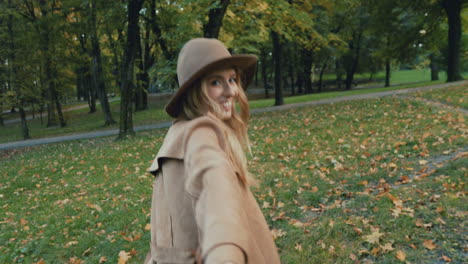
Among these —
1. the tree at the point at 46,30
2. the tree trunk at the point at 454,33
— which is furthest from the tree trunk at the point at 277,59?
the tree at the point at 46,30

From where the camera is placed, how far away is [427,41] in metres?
25.2

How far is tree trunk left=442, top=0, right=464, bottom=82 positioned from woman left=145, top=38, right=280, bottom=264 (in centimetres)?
2434

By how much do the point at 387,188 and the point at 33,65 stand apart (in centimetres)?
2217

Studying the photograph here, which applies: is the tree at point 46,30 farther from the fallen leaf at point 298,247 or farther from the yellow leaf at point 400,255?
the yellow leaf at point 400,255

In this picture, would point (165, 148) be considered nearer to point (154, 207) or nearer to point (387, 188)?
point (154, 207)

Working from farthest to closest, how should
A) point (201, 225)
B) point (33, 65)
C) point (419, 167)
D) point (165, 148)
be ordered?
1. point (33, 65)
2. point (419, 167)
3. point (165, 148)
4. point (201, 225)

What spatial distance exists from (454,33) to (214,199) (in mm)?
25274

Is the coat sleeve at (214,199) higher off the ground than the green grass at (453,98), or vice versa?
the coat sleeve at (214,199)

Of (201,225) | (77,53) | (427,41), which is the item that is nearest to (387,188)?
(201,225)

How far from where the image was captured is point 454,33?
2173cm

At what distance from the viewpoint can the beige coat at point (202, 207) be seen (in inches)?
48.1

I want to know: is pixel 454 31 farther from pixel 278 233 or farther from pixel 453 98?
pixel 278 233

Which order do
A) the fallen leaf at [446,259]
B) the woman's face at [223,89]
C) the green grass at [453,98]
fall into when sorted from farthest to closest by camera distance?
the green grass at [453,98], the fallen leaf at [446,259], the woman's face at [223,89]

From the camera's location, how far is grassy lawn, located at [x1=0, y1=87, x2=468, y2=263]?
416 cm
